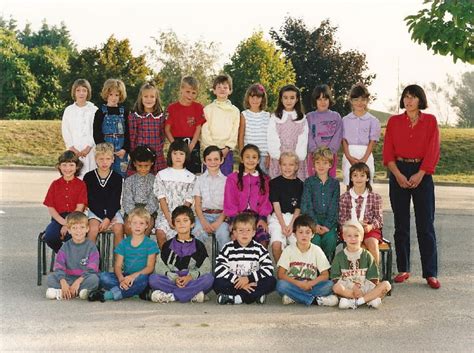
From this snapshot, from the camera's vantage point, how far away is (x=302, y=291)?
22.9 ft

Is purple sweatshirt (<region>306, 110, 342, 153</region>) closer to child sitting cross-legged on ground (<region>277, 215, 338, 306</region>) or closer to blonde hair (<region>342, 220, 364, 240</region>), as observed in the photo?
blonde hair (<region>342, 220, 364, 240</region>)

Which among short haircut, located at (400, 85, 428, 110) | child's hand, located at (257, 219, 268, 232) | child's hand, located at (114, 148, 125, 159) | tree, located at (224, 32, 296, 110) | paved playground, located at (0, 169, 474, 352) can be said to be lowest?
paved playground, located at (0, 169, 474, 352)

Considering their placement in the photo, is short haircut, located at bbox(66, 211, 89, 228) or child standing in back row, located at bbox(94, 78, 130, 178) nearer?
short haircut, located at bbox(66, 211, 89, 228)

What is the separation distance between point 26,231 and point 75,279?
4182 millimetres

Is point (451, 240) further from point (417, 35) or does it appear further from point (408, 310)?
point (408, 310)

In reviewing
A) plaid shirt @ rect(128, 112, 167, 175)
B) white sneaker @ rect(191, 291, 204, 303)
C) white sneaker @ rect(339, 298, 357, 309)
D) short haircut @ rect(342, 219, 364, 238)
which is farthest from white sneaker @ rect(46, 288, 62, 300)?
short haircut @ rect(342, 219, 364, 238)

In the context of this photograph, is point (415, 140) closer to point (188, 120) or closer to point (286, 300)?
point (286, 300)

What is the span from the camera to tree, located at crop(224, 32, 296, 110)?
32688 millimetres

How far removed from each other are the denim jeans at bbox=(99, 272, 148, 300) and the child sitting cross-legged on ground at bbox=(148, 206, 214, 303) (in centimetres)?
8

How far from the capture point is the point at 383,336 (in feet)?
19.4

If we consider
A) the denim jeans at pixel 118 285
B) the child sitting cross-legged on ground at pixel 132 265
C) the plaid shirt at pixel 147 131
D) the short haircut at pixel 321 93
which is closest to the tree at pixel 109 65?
the plaid shirt at pixel 147 131

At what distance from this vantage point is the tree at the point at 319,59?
40812 mm

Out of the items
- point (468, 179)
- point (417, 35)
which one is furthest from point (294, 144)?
point (468, 179)

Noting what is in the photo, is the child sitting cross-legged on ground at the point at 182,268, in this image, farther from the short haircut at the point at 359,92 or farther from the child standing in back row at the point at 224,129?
the short haircut at the point at 359,92
